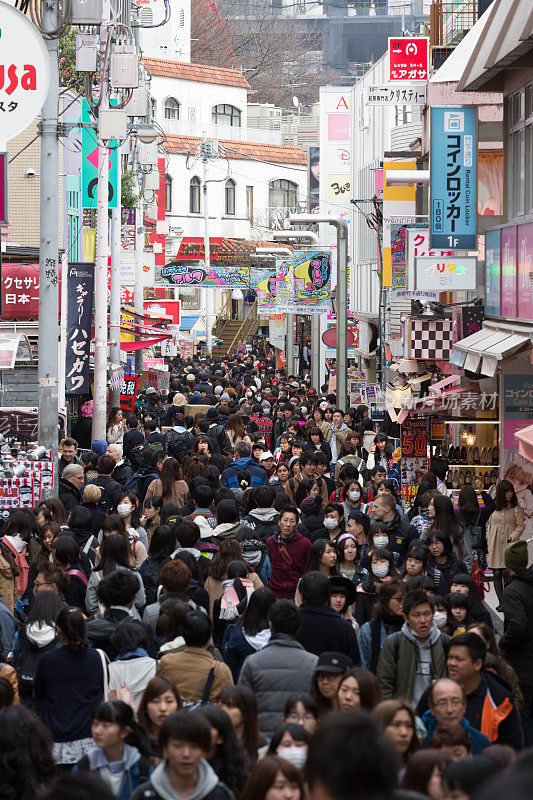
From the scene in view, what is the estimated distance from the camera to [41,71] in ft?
32.6

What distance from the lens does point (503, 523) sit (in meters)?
12.7

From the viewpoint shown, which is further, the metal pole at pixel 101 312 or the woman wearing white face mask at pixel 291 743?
the metal pole at pixel 101 312

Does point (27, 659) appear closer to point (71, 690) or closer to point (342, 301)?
point (71, 690)

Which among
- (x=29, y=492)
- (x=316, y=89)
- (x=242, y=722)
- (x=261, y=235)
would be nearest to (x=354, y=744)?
(x=242, y=722)

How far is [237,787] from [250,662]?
1171mm

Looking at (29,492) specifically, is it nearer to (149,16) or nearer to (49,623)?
(49,623)

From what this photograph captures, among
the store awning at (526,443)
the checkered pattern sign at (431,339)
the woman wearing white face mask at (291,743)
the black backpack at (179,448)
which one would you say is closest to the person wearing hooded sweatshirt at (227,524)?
the store awning at (526,443)

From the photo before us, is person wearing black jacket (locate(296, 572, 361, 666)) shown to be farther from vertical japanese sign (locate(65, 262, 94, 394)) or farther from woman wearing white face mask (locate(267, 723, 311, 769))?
vertical japanese sign (locate(65, 262, 94, 394))

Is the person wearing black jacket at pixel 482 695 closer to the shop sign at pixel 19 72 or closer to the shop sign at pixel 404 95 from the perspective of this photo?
the shop sign at pixel 19 72

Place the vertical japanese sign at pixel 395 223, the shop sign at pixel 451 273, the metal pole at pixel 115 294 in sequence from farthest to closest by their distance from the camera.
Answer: the metal pole at pixel 115 294 < the vertical japanese sign at pixel 395 223 < the shop sign at pixel 451 273

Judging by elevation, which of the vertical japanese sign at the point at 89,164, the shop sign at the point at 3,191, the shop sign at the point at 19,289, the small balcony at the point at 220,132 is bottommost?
the shop sign at the point at 19,289

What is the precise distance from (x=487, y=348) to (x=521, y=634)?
6390 millimetres

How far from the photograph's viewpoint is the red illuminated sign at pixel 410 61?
74.5ft

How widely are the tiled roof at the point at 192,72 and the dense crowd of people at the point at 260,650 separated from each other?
61898 millimetres
